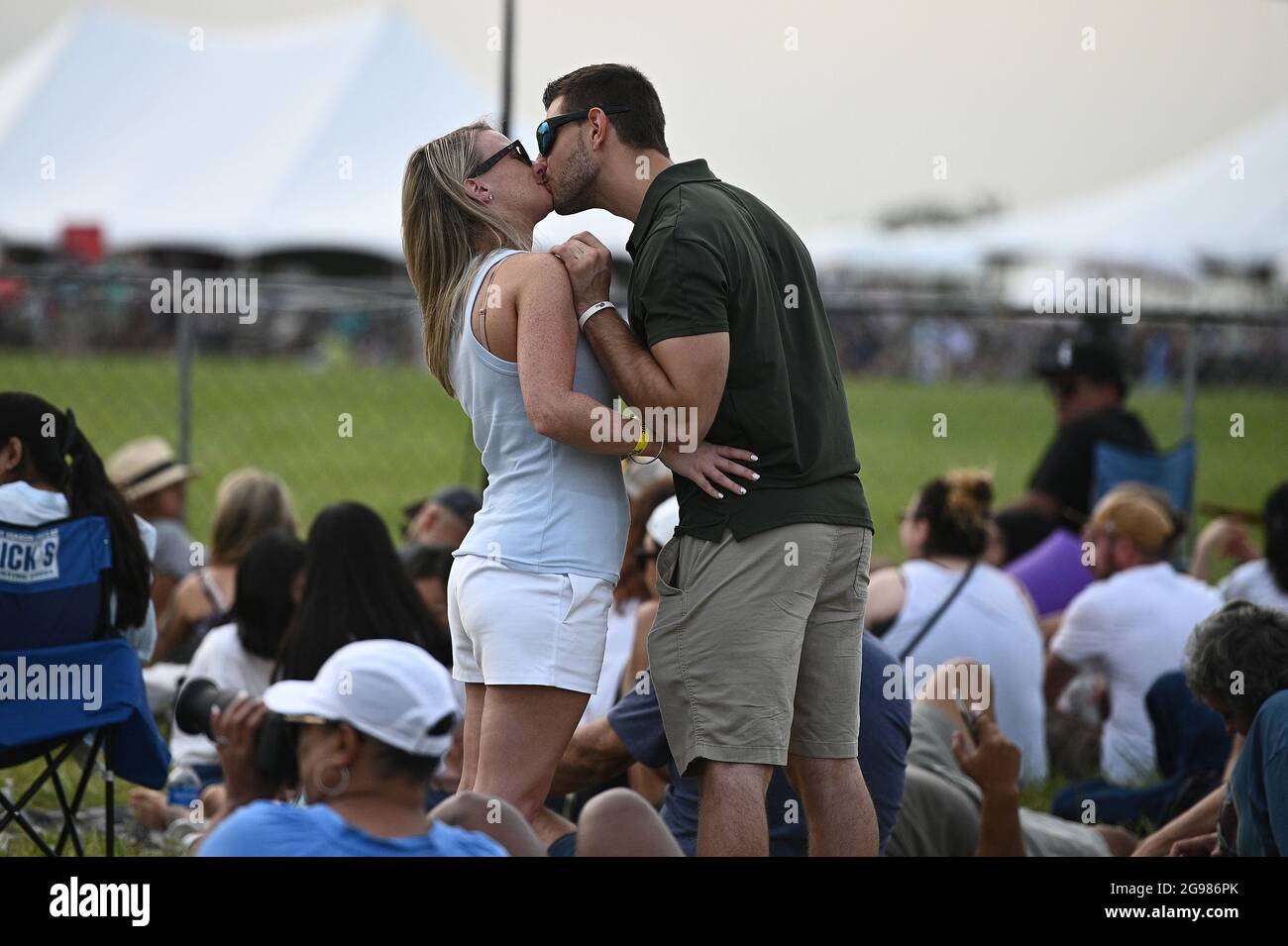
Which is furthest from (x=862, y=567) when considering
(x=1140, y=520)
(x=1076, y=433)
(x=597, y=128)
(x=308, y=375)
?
(x=308, y=375)

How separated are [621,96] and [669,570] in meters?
1.00

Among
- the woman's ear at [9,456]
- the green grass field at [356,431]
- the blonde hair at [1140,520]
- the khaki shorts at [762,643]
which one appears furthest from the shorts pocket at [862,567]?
the green grass field at [356,431]

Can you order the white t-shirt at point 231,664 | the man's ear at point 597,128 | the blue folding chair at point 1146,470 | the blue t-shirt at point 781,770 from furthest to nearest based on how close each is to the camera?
1. the blue folding chair at point 1146,470
2. the white t-shirt at point 231,664
3. the blue t-shirt at point 781,770
4. the man's ear at point 597,128

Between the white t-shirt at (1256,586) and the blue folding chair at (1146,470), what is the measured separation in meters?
1.35

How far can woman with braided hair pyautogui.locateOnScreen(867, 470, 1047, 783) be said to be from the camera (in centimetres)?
505

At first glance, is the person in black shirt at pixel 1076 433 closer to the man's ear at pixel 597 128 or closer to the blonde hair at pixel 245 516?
the blonde hair at pixel 245 516

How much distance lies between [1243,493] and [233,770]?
10269 mm

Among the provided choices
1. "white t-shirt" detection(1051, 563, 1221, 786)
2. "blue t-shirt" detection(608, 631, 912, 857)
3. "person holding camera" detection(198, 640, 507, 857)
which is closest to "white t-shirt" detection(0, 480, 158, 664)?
"blue t-shirt" detection(608, 631, 912, 857)

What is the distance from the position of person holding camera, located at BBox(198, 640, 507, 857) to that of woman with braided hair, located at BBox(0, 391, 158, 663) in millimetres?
1551

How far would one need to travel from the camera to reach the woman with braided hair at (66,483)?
378 centimetres

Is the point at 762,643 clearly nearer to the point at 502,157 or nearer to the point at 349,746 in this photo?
the point at 349,746
